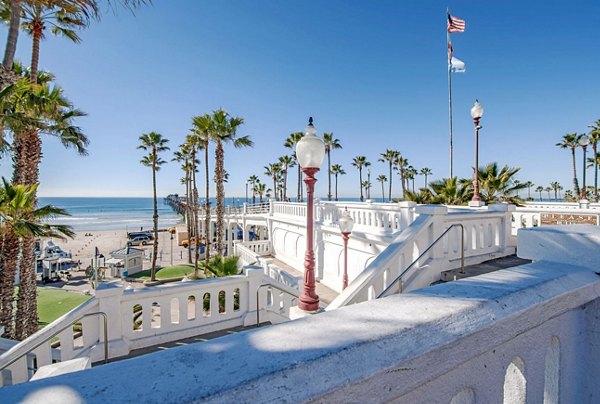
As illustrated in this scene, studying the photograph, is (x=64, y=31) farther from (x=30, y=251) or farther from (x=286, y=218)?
(x=286, y=218)

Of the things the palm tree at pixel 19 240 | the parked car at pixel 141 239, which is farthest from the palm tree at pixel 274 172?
the palm tree at pixel 19 240

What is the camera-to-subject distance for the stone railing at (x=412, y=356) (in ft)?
2.49

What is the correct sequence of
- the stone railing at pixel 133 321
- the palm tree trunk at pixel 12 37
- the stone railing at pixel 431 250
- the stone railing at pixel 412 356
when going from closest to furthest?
1. the stone railing at pixel 412 356
2. the stone railing at pixel 133 321
3. the stone railing at pixel 431 250
4. the palm tree trunk at pixel 12 37

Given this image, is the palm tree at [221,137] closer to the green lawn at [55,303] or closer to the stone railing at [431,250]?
the green lawn at [55,303]

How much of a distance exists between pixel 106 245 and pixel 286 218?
4546 cm

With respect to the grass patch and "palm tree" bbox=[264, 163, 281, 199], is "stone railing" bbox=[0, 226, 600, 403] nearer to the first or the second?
the grass patch

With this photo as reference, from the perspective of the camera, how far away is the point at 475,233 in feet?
21.0

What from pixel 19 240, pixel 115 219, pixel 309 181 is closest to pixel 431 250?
pixel 309 181

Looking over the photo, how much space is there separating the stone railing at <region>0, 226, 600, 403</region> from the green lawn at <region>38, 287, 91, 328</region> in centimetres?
1723

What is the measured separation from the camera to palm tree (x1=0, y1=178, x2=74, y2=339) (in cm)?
900

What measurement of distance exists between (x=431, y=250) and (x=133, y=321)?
6.07 metres

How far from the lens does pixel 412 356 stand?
0.96 m

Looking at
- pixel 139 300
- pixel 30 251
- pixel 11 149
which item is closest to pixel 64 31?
pixel 11 149

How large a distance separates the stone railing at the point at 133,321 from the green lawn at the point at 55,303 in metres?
11.9
